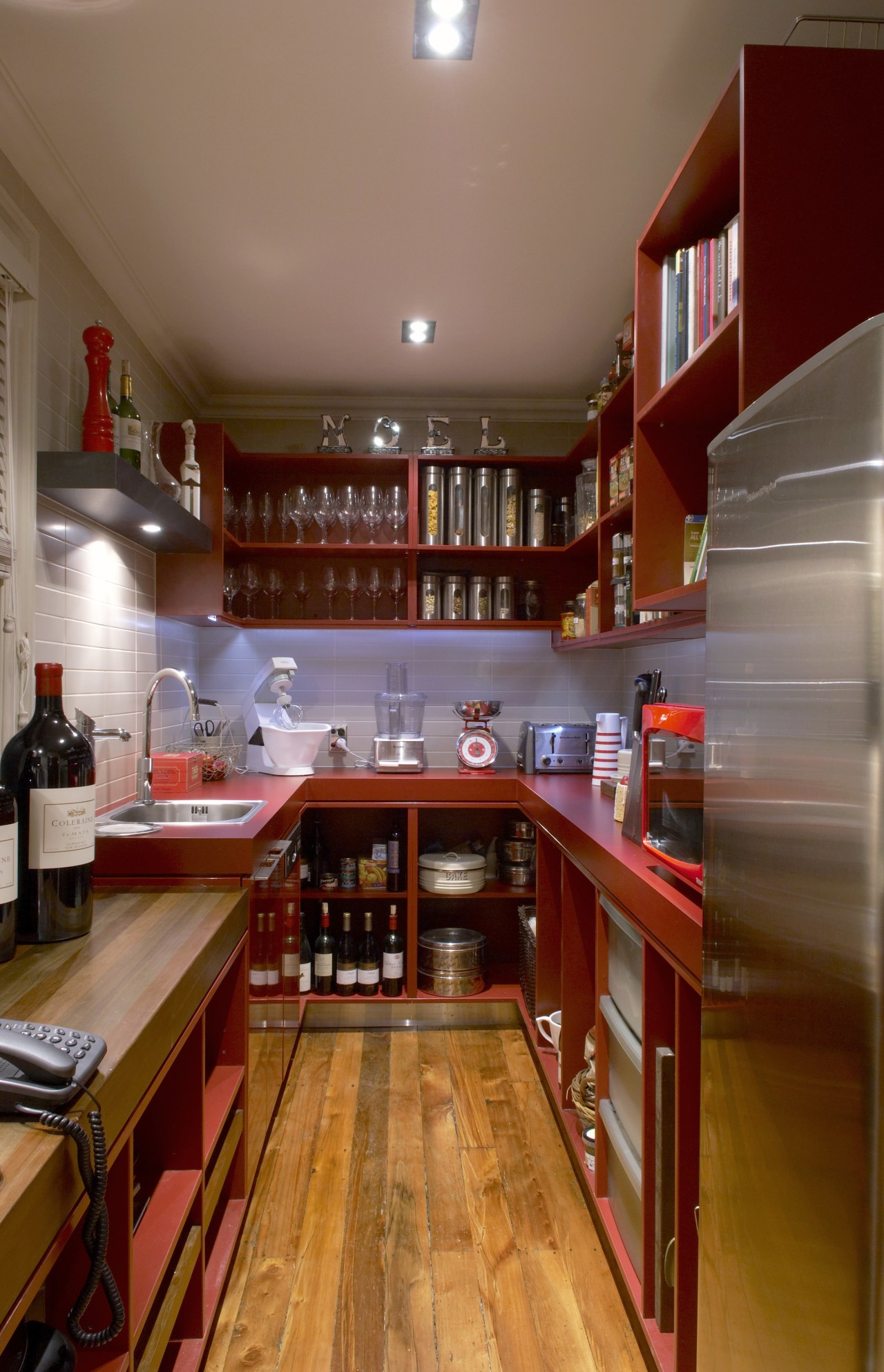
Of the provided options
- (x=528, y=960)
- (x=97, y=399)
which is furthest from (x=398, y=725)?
(x=97, y=399)

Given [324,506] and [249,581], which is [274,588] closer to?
[249,581]

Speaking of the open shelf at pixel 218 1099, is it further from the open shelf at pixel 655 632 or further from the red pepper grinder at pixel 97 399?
the red pepper grinder at pixel 97 399

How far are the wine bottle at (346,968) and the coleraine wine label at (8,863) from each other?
208 centimetres

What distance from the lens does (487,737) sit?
3.45 meters

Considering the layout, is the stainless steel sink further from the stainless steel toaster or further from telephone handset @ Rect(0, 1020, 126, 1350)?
telephone handset @ Rect(0, 1020, 126, 1350)

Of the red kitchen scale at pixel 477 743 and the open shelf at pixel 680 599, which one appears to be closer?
the open shelf at pixel 680 599

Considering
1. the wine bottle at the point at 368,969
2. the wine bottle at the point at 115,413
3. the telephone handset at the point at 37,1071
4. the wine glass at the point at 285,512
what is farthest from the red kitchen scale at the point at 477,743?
the telephone handset at the point at 37,1071

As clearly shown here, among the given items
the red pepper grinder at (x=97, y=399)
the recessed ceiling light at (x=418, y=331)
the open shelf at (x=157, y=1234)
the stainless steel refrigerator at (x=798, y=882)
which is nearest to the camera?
the stainless steel refrigerator at (x=798, y=882)

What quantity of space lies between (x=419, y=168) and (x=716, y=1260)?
229 centimetres

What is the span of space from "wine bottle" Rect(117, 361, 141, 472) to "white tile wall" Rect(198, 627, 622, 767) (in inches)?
55.7

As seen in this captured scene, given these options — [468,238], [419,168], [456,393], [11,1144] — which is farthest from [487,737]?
[11,1144]

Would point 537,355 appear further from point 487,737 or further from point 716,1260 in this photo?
point 716,1260

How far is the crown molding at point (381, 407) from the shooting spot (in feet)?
11.8

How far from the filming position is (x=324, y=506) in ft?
10.8
